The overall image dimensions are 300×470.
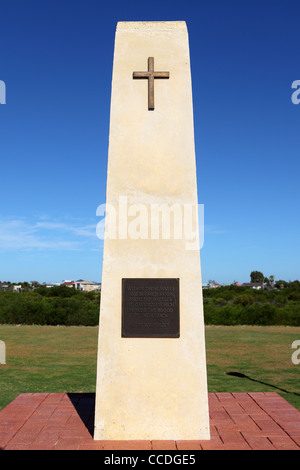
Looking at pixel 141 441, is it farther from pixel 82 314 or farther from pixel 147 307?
pixel 82 314

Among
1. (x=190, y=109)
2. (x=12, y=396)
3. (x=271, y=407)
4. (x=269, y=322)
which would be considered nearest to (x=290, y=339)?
(x=269, y=322)

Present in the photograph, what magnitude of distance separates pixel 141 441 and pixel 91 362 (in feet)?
18.7

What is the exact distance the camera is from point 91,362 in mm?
10281

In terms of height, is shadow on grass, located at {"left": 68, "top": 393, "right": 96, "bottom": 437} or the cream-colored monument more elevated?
the cream-colored monument

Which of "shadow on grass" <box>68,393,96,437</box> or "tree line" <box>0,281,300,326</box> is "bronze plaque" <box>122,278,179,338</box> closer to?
"shadow on grass" <box>68,393,96,437</box>

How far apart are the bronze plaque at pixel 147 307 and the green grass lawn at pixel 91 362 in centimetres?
298

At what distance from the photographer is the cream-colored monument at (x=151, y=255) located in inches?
194

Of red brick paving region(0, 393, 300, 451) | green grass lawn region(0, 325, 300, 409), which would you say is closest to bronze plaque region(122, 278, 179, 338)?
red brick paving region(0, 393, 300, 451)

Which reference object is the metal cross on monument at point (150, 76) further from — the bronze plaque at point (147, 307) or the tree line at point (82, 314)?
the tree line at point (82, 314)

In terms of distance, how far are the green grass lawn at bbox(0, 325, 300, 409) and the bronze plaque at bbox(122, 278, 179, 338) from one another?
298cm

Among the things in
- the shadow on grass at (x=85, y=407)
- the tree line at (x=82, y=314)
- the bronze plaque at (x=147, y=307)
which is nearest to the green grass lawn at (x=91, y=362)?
the shadow on grass at (x=85, y=407)

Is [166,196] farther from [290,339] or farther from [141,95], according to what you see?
[290,339]

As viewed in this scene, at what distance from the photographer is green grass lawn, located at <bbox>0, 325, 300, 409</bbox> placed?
7699 mm

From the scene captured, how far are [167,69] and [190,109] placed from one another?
655 millimetres
